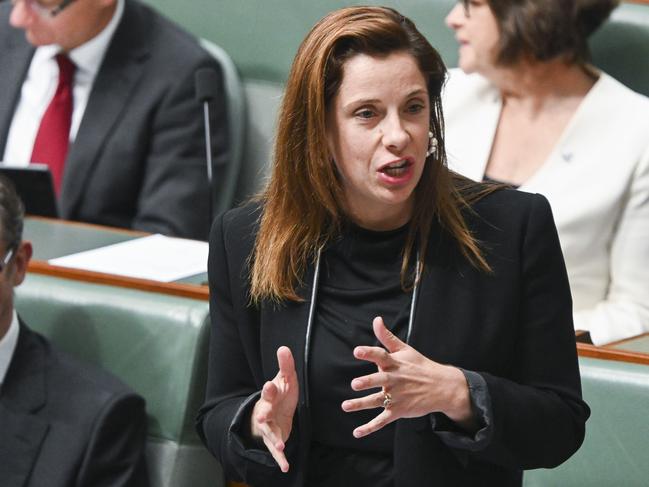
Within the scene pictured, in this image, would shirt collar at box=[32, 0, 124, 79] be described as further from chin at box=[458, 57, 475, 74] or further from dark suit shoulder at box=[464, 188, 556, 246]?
dark suit shoulder at box=[464, 188, 556, 246]

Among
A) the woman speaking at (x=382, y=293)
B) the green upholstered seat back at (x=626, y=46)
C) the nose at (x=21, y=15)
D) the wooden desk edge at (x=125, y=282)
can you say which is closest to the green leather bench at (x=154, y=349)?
the wooden desk edge at (x=125, y=282)

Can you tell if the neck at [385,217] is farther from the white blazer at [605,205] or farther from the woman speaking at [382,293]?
the white blazer at [605,205]

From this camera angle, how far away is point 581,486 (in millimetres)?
1359

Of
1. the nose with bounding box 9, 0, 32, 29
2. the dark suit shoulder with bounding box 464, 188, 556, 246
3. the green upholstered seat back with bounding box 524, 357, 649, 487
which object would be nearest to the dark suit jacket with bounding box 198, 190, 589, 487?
the dark suit shoulder with bounding box 464, 188, 556, 246

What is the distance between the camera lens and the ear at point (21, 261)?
60.1 inches

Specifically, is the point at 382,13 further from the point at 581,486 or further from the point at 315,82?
the point at 581,486

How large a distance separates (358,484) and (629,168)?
848 millimetres

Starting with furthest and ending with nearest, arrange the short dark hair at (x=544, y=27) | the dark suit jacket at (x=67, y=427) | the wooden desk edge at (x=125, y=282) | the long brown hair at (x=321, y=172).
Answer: the short dark hair at (x=544, y=27) → the wooden desk edge at (x=125, y=282) → the dark suit jacket at (x=67, y=427) → the long brown hair at (x=321, y=172)

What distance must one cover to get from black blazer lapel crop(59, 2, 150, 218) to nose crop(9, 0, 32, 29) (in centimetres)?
14

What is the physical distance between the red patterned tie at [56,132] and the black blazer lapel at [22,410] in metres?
0.68

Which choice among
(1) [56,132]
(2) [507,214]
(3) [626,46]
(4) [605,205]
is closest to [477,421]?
(2) [507,214]

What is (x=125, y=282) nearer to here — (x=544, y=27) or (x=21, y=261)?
(x=21, y=261)

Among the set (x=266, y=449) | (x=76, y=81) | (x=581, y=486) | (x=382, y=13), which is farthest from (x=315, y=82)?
(x=76, y=81)

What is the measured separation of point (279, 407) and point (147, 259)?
2.21 feet
